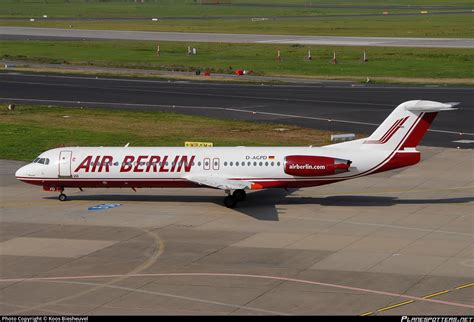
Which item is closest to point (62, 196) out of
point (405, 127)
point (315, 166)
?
point (315, 166)

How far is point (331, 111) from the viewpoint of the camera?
9194cm

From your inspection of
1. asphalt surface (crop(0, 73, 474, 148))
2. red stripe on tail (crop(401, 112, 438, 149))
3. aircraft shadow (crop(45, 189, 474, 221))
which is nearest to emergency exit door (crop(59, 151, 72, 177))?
aircraft shadow (crop(45, 189, 474, 221))

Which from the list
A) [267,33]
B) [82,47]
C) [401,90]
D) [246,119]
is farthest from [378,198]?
[267,33]

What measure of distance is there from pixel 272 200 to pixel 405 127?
9386mm

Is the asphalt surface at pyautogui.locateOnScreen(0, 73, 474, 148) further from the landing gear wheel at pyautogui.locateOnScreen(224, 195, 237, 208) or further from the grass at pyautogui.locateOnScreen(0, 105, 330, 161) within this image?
the landing gear wheel at pyautogui.locateOnScreen(224, 195, 237, 208)

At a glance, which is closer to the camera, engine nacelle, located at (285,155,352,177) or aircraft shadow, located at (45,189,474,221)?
engine nacelle, located at (285,155,352,177)

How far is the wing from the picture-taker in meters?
53.6

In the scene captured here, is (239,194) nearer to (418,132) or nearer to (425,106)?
(418,132)

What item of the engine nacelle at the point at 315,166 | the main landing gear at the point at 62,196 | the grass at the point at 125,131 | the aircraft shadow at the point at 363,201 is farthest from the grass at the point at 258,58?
the main landing gear at the point at 62,196

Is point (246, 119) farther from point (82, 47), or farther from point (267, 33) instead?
point (267, 33)

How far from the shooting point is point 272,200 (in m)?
57.6

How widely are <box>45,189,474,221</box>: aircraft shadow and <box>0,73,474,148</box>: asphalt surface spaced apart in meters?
19.4

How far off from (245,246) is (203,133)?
112ft

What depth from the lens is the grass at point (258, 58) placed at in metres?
119
